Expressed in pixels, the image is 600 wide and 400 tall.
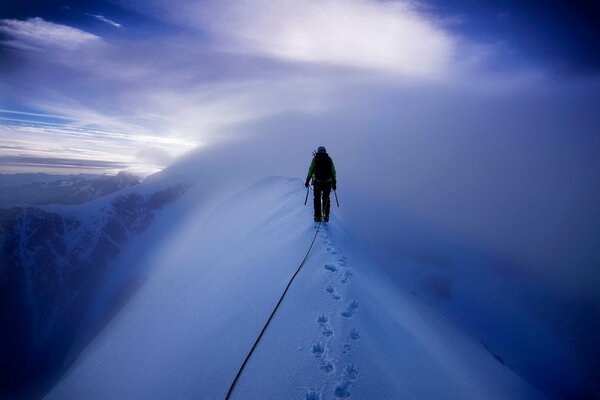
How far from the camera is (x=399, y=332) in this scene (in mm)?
6051

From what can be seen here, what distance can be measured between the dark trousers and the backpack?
29 cm

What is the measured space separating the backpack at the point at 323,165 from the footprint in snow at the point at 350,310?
585cm

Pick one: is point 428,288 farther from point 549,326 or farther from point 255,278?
point 255,278

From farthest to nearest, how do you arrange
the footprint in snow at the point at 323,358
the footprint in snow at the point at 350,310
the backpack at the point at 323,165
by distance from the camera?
the backpack at the point at 323,165 < the footprint in snow at the point at 350,310 < the footprint in snow at the point at 323,358

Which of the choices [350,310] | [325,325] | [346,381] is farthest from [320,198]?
[346,381]

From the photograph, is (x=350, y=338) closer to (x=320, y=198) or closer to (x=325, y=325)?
(x=325, y=325)

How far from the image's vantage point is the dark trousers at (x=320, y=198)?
1096 cm

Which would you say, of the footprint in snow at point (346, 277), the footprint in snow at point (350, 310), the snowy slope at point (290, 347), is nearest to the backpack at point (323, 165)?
the snowy slope at point (290, 347)

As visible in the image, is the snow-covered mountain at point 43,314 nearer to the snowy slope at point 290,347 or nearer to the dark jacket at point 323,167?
the snowy slope at point 290,347

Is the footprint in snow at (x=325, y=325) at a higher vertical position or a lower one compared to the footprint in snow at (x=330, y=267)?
lower

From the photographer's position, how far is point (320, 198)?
11.3m

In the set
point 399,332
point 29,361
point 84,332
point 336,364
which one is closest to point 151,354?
point 336,364

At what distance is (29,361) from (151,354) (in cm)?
19570

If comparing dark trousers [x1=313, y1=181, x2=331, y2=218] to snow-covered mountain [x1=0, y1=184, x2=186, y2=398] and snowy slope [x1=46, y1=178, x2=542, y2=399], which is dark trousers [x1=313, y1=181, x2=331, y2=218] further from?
snow-covered mountain [x1=0, y1=184, x2=186, y2=398]
